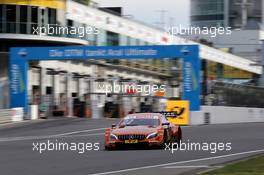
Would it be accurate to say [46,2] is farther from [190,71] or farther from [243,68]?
→ [243,68]

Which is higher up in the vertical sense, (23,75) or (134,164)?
(23,75)

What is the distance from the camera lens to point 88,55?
4438cm

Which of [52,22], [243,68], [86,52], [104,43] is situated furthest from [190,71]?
[243,68]

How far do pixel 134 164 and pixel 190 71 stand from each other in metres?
24.6

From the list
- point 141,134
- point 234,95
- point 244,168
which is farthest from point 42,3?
point 244,168

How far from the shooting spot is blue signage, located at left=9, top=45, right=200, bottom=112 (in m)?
41.0

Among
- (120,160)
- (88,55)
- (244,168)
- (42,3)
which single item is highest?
(42,3)

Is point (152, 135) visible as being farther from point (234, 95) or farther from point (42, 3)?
point (42, 3)

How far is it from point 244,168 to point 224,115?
103 feet

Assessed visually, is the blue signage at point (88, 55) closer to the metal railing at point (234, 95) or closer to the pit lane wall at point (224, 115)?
the pit lane wall at point (224, 115)

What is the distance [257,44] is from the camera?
98.3 m

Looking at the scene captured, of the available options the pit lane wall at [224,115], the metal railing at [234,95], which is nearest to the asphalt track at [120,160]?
the pit lane wall at [224,115]

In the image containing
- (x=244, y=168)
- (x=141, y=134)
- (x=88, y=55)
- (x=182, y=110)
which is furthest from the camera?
(x=88, y=55)

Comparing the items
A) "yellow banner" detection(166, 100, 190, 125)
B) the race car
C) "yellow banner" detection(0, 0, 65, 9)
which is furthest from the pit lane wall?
the race car
